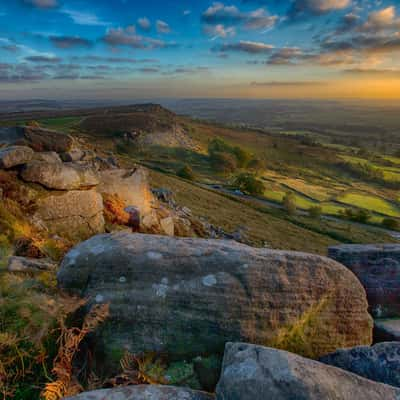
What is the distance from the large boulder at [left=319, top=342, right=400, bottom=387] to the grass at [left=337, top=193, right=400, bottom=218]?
6635 centimetres

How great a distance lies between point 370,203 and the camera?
6931 centimetres

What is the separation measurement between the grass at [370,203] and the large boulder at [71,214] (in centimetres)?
6468

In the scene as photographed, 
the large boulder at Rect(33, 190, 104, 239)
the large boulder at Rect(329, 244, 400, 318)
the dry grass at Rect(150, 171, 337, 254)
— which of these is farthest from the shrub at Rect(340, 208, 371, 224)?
the large boulder at Rect(33, 190, 104, 239)

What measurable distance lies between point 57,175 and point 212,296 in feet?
28.0

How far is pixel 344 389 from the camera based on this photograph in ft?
11.4

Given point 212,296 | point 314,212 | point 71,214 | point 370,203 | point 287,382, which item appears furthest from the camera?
point 370,203

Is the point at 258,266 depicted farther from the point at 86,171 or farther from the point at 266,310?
the point at 86,171

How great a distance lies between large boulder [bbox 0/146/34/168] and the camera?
10.6 m

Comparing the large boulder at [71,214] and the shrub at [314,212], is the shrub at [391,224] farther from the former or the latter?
the large boulder at [71,214]

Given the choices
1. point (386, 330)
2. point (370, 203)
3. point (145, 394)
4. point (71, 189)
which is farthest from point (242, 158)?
point (145, 394)

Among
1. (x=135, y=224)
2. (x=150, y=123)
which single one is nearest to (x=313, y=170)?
(x=150, y=123)

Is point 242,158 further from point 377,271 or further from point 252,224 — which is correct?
point 377,271

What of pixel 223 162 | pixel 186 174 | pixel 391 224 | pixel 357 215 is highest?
pixel 186 174

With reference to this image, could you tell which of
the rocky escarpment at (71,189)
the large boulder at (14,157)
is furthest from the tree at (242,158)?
the large boulder at (14,157)
